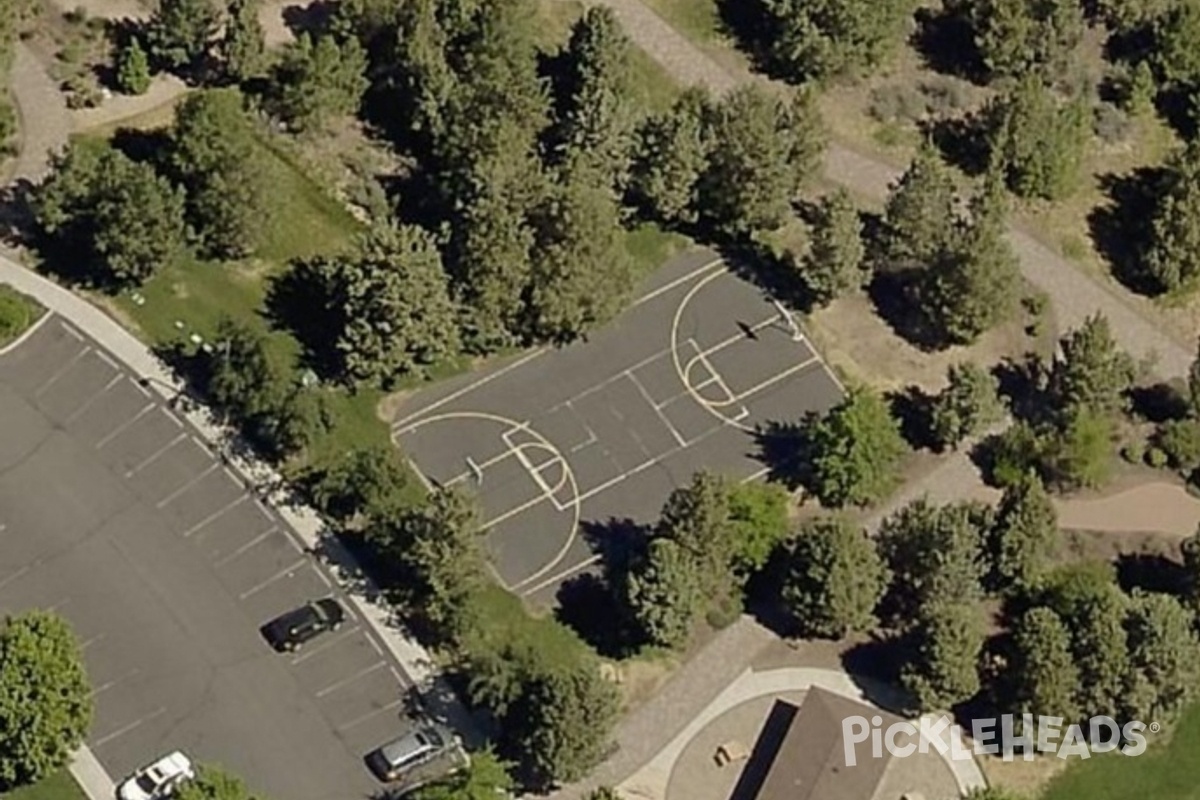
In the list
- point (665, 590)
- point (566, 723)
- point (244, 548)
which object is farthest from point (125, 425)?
point (665, 590)

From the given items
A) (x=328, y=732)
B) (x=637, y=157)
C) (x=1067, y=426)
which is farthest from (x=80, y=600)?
(x=1067, y=426)

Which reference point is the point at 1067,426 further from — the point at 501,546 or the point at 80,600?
the point at 80,600

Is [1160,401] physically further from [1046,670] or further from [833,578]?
[833,578]

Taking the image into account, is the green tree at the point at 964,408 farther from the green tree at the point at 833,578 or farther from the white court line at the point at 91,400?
the white court line at the point at 91,400

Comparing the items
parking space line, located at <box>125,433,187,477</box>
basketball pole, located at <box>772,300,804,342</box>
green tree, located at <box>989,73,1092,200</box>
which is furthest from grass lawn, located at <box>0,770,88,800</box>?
green tree, located at <box>989,73,1092,200</box>

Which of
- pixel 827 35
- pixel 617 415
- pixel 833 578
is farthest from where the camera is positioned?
pixel 827 35

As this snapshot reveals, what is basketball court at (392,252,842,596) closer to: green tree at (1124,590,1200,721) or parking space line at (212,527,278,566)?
parking space line at (212,527,278,566)
